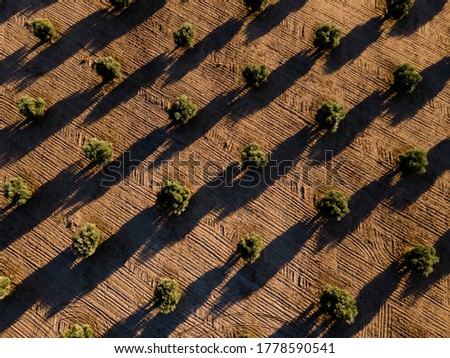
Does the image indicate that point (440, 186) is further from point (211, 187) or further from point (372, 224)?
point (211, 187)

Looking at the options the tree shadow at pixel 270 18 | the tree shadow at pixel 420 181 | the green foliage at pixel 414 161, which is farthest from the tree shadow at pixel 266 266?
the tree shadow at pixel 270 18

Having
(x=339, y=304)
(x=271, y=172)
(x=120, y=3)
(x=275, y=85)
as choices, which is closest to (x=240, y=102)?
(x=275, y=85)

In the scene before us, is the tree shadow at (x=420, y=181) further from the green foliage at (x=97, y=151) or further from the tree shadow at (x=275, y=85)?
the green foliage at (x=97, y=151)

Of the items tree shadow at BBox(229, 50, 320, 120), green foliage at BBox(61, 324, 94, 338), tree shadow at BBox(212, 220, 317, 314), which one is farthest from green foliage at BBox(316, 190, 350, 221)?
green foliage at BBox(61, 324, 94, 338)

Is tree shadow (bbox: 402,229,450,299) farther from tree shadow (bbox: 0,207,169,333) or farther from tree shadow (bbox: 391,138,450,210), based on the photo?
tree shadow (bbox: 0,207,169,333)

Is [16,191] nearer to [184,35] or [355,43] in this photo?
[184,35]
